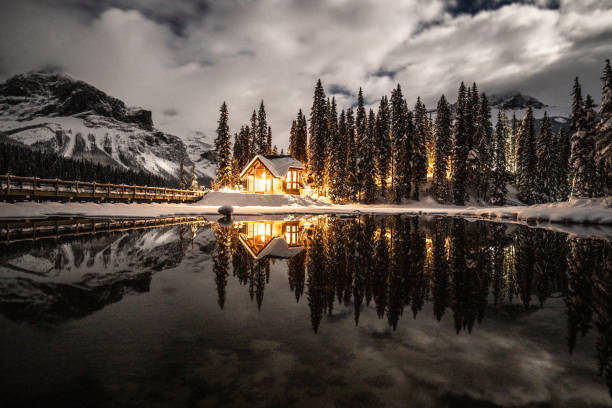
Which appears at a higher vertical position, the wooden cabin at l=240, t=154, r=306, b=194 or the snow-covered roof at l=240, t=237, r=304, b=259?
the wooden cabin at l=240, t=154, r=306, b=194

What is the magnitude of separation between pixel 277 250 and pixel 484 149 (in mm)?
51526

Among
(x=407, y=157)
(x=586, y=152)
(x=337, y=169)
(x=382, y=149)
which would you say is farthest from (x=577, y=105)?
(x=337, y=169)

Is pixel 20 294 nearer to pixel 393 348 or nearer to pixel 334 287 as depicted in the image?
pixel 334 287

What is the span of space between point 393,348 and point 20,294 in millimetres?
4632

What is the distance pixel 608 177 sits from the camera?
27656mm

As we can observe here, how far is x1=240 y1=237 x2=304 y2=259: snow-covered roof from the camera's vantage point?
6680 millimetres

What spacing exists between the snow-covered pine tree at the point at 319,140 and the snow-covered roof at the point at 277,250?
4373 centimetres

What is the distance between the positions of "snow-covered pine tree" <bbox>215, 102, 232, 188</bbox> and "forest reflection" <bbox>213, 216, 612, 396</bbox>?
45.8 metres

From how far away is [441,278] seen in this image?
4648 mm

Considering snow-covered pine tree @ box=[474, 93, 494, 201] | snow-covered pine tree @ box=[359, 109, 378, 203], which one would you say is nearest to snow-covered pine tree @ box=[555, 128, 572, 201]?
snow-covered pine tree @ box=[474, 93, 494, 201]

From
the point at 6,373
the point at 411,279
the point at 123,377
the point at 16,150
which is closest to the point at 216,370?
the point at 123,377

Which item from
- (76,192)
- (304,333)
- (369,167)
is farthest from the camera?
(369,167)

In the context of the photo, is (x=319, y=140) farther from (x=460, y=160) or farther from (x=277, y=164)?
(x=460, y=160)

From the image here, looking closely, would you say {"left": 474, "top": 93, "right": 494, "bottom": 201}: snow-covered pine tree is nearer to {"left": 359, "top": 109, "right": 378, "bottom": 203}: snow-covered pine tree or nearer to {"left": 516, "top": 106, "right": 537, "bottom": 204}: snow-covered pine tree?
{"left": 516, "top": 106, "right": 537, "bottom": 204}: snow-covered pine tree
